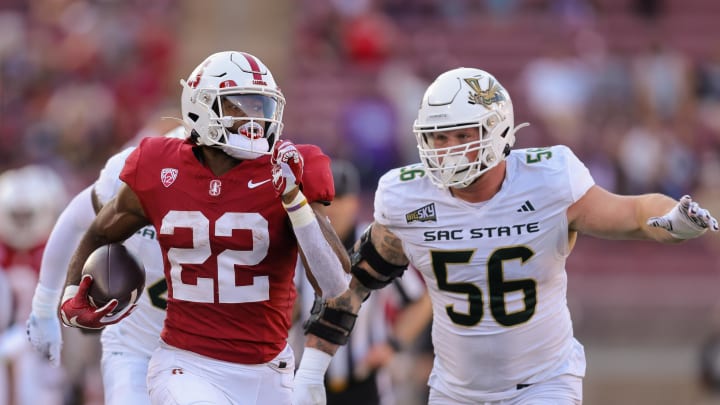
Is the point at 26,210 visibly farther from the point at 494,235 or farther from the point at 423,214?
the point at 494,235

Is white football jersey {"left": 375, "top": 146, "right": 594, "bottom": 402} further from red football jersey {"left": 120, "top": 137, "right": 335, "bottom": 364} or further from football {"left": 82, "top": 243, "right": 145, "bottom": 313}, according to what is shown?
football {"left": 82, "top": 243, "right": 145, "bottom": 313}

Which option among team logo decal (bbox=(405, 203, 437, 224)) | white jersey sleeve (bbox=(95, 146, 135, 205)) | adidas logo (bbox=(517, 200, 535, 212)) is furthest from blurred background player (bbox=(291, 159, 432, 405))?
adidas logo (bbox=(517, 200, 535, 212))

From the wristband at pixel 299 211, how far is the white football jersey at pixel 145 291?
1168mm

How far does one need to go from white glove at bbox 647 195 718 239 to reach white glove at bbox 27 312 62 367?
259cm

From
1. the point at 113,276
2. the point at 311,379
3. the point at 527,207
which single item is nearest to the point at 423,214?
the point at 527,207

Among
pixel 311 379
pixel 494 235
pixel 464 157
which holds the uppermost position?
pixel 464 157

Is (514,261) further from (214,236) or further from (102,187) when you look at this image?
(102,187)

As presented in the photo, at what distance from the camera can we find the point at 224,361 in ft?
15.5

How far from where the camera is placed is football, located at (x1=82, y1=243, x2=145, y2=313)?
4727 millimetres

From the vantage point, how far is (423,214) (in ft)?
16.3

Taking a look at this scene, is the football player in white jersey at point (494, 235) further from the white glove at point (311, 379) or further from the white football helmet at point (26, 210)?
the white football helmet at point (26, 210)

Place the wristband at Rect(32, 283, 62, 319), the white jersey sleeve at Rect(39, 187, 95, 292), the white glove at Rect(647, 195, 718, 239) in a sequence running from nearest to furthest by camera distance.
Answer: the white glove at Rect(647, 195, 718, 239), the white jersey sleeve at Rect(39, 187, 95, 292), the wristband at Rect(32, 283, 62, 319)

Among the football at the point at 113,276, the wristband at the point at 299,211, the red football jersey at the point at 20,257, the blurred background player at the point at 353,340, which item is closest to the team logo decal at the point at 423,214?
the wristband at the point at 299,211

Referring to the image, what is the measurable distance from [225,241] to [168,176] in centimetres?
33
